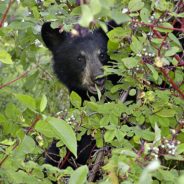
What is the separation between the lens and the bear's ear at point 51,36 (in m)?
4.25

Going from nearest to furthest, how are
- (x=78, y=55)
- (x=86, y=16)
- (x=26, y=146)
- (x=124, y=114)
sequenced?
(x=86, y=16)
(x=26, y=146)
(x=124, y=114)
(x=78, y=55)

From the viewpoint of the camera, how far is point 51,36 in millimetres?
4609

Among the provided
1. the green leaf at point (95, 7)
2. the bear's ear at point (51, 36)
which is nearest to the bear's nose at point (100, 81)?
the bear's ear at point (51, 36)

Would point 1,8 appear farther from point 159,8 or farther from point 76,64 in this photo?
point 76,64

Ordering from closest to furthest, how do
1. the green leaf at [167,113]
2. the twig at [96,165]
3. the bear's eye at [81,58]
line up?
the green leaf at [167,113]
the twig at [96,165]
the bear's eye at [81,58]

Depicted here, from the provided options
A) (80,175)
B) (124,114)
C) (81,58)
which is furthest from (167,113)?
(81,58)

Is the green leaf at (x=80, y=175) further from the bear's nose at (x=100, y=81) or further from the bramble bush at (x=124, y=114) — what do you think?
the bear's nose at (x=100, y=81)

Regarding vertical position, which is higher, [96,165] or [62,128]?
[62,128]

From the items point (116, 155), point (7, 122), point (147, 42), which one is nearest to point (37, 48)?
point (7, 122)

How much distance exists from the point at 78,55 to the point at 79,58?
36 mm

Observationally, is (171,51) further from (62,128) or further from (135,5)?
(62,128)

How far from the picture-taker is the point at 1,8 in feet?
10.5

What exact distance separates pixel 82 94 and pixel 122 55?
153 cm

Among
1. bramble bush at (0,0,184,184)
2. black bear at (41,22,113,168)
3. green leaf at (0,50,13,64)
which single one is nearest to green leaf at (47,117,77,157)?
bramble bush at (0,0,184,184)
